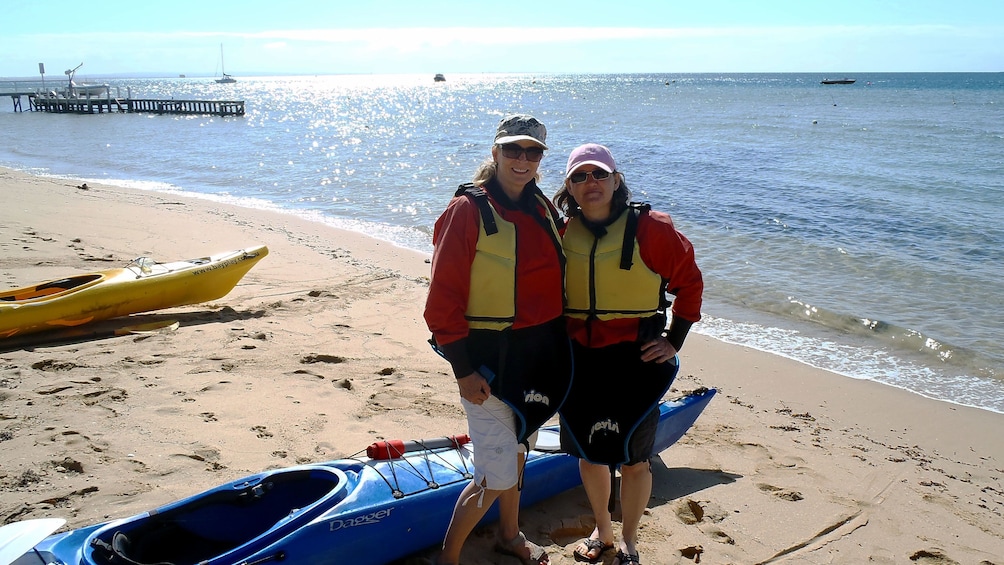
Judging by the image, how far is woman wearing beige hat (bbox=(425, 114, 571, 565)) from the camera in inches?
97.6

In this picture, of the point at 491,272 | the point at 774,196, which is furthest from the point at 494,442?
the point at 774,196

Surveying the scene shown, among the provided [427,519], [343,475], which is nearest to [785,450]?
[427,519]

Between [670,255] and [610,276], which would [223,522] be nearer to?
[610,276]

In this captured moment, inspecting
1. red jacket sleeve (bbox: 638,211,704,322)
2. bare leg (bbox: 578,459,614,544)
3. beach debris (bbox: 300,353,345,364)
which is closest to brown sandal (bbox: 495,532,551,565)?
bare leg (bbox: 578,459,614,544)

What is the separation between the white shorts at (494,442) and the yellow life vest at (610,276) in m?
0.48

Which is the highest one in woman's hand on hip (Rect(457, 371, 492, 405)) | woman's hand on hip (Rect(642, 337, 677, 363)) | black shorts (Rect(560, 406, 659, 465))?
woman's hand on hip (Rect(642, 337, 677, 363))

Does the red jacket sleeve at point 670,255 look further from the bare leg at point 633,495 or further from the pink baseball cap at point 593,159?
the bare leg at point 633,495

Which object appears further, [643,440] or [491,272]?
[643,440]

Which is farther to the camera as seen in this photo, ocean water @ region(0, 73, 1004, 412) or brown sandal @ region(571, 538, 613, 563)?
ocean water @ region(0, 73, 1004, 412)

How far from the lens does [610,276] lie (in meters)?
2.70

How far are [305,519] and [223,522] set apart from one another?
1.38ft

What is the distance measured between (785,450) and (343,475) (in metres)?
2.76

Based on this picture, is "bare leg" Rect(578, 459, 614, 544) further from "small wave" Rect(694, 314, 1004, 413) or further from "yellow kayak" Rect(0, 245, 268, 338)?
"yellow kayak" Rect(0, 245, 268, 338)

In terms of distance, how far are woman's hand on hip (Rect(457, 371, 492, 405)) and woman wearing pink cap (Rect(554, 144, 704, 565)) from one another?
0.43 m
